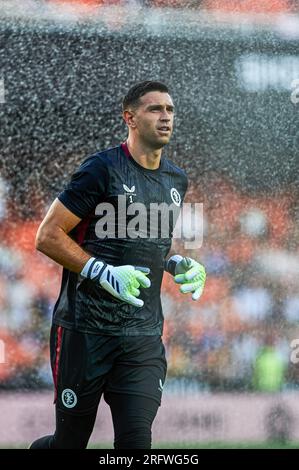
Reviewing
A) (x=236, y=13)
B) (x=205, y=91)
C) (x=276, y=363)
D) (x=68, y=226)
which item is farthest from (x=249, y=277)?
(x=68, y=226)

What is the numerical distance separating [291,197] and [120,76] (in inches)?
39.7

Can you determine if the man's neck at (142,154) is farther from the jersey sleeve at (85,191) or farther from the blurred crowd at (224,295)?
the blurred crowd at (224,295)

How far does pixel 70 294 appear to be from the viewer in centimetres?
309

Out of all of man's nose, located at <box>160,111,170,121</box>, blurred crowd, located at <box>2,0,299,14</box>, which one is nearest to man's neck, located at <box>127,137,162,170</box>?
man's nose, located at <box>160,111,170,121</box>

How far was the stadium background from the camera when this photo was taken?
4.16 metres

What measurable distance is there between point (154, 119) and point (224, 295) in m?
1.37

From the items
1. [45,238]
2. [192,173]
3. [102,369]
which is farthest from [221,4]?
[102,369]

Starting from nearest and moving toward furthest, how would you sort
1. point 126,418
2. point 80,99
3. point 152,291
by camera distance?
point 126,418, point 152,291, point 80,99

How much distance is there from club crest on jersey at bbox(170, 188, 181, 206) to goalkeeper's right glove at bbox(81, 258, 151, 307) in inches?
14.6

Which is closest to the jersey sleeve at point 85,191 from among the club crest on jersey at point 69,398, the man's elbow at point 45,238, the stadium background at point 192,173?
the man's elbow at point 45,238

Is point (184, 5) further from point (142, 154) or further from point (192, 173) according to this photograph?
point (142, 154)

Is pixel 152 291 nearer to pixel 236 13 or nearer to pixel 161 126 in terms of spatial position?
pixel 161 126

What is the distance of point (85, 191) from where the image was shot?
2979 mm

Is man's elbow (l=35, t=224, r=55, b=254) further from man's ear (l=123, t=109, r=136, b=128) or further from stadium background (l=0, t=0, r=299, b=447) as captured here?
stadium background (l=0, t=0, r=299, b=447)
